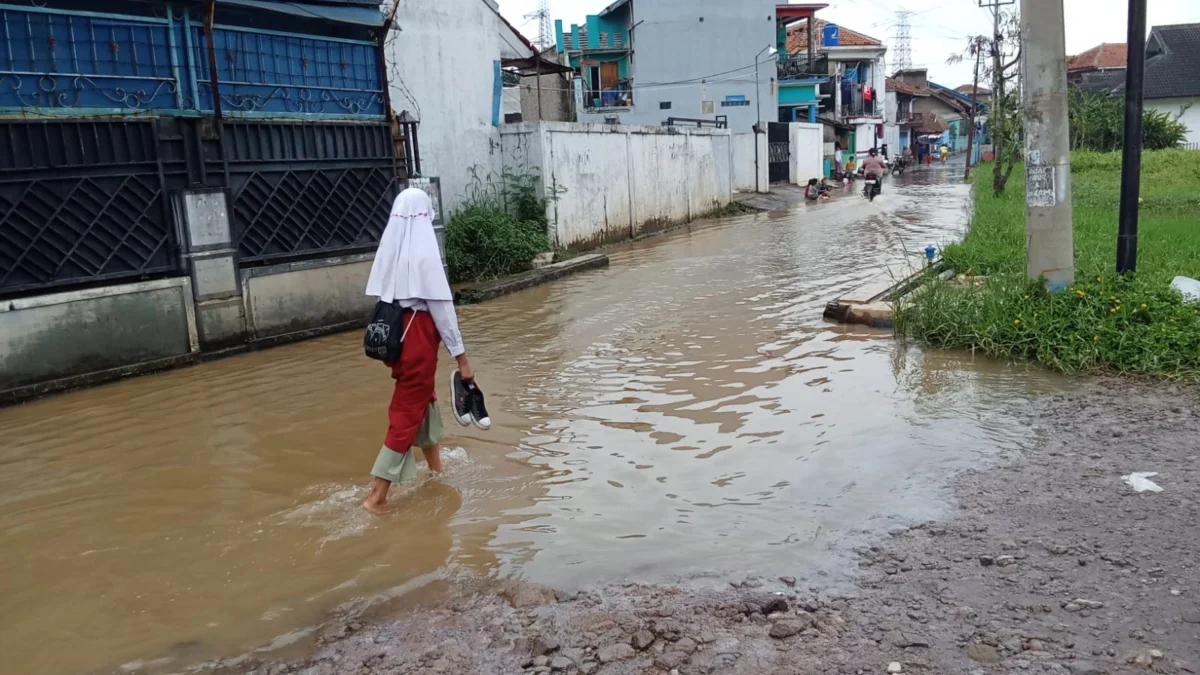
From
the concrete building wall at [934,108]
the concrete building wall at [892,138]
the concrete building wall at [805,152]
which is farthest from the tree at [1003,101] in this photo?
the concrete building wall at [934,108]

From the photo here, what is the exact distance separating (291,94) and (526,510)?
22.7ft

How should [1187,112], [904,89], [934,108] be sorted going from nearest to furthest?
1. [1187,112]
2. [904,89]
3. [934,108]

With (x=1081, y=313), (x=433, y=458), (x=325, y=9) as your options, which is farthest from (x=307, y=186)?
(x=1081, y=313)

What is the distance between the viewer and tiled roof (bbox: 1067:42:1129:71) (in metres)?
56.8

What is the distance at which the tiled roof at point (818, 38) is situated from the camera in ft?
166

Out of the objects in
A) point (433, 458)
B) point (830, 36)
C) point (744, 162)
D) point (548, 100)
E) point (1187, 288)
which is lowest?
point (433, 458)

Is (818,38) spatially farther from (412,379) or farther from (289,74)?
(412,379)

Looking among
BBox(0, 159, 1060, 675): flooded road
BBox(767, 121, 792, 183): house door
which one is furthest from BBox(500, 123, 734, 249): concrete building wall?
BBox(767, 121, 792, 183): house door

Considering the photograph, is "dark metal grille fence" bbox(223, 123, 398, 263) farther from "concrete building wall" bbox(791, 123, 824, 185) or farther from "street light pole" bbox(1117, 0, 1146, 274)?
"concrete building wall" bbox(791, 123, 824, 185)

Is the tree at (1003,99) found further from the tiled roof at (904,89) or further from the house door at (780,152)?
the tiled roof at (904,89)

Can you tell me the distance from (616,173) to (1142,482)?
1502 cm

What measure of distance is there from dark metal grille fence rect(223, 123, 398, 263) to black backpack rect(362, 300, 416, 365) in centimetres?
503

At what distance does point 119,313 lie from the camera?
8039 millimetres

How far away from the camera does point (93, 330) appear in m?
7.86
